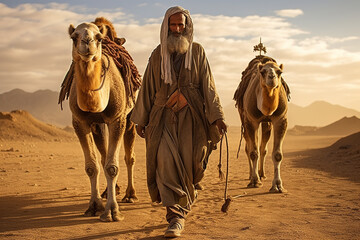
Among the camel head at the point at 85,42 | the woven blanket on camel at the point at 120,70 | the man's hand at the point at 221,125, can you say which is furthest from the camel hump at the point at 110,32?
the man's hand at the point at 221,125

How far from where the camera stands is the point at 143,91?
17.7 feet

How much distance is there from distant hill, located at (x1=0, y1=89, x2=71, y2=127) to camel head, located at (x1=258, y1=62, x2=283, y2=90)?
113903 millimetres

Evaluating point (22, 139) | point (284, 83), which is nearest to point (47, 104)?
point (22, 139)

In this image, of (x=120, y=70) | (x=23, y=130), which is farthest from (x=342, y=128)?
(x=120, y=70)

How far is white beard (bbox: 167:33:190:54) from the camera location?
5.12m

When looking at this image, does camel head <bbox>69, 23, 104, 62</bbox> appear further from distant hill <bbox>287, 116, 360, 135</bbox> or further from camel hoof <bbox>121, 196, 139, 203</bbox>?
distant hill <bbox>287, 116, 360, 135</bbox>

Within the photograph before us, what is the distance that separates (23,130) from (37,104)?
4702 inches

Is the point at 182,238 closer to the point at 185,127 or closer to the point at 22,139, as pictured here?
the point at 185,127

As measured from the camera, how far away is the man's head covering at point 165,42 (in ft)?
16.8

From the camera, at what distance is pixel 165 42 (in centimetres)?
517

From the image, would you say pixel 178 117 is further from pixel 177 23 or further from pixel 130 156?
pixel 130 156

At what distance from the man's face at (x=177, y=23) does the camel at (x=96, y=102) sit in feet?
3.05

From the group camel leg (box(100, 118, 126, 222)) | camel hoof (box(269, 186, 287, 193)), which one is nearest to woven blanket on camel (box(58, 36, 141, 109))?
camel leg (box(100, 118, 126, 222))

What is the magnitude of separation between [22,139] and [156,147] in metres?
21.9
